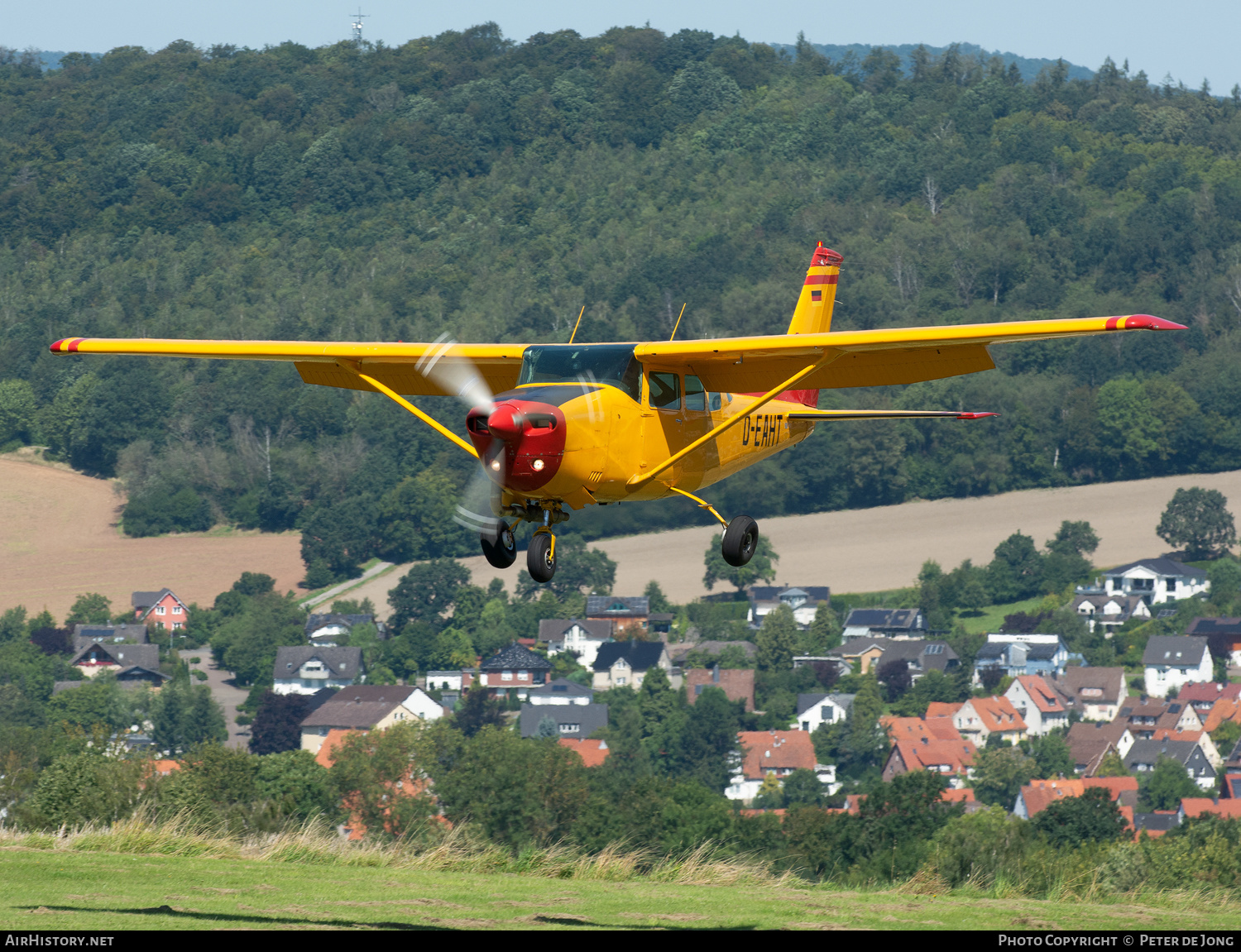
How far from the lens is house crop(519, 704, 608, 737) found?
186m

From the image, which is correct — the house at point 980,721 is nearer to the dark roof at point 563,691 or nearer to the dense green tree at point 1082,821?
the dark roof at point 563,691

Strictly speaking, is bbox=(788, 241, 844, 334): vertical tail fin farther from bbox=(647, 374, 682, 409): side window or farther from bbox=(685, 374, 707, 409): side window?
bbox=(647, 374, 682, 409): side window

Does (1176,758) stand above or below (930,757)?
above

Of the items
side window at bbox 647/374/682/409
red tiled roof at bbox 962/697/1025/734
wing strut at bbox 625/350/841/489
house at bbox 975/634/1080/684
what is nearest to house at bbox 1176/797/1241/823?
red tiled roof at bbox 962/697/1025/734

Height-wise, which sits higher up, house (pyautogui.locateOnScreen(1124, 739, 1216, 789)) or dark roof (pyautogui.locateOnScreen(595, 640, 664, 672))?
dark roof (pyautogui.locateOnScreen(595, 640, 664, 672))

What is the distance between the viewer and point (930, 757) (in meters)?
169

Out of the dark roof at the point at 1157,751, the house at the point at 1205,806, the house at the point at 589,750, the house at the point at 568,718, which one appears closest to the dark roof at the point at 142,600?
the house at the point at 568,718

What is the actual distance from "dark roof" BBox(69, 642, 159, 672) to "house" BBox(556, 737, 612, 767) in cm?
5191

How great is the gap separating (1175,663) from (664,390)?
599 ft

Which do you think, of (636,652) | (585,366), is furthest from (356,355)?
(636,652)

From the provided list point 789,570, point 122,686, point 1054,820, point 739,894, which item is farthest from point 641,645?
point 739,894

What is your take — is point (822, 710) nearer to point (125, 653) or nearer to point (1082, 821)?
point (125, 653)

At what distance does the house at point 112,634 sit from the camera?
19512 cm
